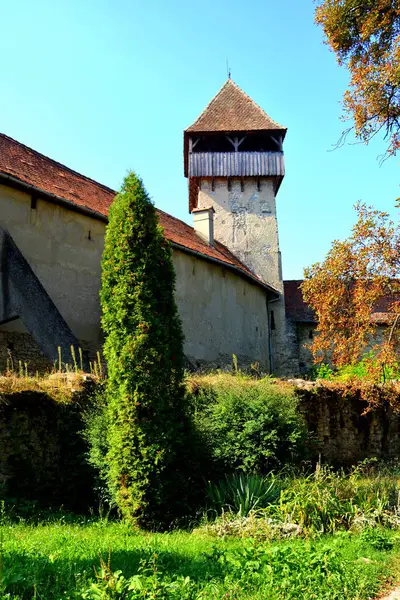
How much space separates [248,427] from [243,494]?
1388 mm

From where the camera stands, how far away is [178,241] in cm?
1794

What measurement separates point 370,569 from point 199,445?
340 cm

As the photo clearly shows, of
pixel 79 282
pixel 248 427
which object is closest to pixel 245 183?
pixel 79 282

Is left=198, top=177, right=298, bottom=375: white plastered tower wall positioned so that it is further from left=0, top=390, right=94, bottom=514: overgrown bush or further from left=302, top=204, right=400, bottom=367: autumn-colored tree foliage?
left=0, top=390, right=94, bottom=514: overgrown bush

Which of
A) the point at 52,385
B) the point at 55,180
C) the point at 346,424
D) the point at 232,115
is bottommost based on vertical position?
the point at 346,424

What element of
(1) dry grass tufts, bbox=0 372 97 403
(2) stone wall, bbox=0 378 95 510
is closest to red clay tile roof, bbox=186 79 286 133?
(1) dry grass tufts, bbox=0 372 97 403

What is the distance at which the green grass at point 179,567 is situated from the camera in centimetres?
410

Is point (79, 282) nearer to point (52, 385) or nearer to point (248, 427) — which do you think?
point (52, 385)

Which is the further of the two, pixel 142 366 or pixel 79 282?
pixel 79 282

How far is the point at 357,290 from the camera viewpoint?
1074 centimetres

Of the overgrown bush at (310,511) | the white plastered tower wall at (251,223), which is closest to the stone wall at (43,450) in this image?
the overgrown bush at (310,511)

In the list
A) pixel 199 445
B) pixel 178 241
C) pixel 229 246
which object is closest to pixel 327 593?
pixel 199 445

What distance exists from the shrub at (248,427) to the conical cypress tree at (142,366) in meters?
0.97

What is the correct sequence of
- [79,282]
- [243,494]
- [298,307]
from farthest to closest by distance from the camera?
[298,307], [79,282], [243,494]
